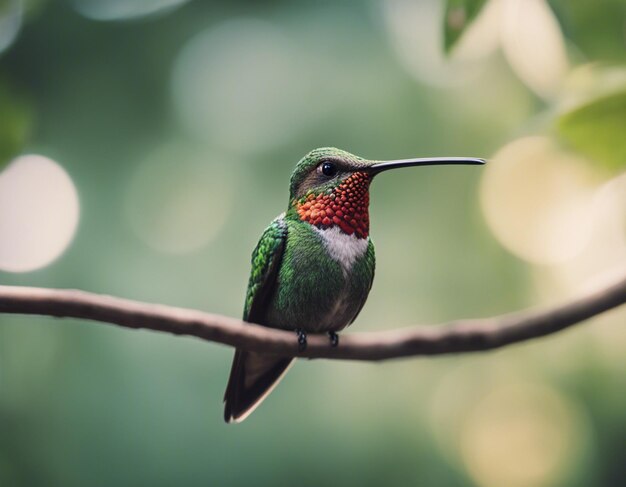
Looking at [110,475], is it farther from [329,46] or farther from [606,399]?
[606,399]

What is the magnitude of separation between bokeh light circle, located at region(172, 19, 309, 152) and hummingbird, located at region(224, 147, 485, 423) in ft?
3.80

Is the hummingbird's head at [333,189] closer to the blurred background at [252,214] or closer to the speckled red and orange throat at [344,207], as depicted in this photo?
the speckled red and orange throat at [344,207]

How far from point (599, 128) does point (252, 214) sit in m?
1.22

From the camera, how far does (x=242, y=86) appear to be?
2361 mm

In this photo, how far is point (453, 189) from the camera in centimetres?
255

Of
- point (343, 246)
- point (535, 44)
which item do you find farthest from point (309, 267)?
point (535, 44)

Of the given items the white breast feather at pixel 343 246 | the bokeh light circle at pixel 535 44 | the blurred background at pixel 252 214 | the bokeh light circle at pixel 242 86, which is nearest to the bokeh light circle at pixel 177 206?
the blurred background at pixel 252 214

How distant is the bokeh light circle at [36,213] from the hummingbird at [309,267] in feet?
1.56

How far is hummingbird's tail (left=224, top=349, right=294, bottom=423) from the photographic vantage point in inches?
50.8

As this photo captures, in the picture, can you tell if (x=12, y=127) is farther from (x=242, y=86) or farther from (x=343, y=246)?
(x=242, y=86)

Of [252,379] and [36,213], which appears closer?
[252,379]

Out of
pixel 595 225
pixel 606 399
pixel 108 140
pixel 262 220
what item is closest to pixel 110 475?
pixel 262 220

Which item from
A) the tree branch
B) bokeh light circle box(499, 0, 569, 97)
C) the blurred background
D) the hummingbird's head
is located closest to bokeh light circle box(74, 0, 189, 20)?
the blurred background

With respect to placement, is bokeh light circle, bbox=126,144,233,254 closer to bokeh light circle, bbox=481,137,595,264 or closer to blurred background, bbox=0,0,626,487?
blurred background, bbox=0,0,626,487
